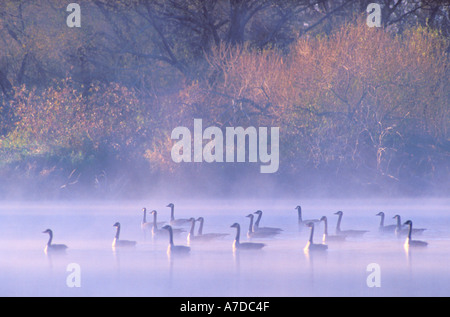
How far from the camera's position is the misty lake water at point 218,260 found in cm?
1096

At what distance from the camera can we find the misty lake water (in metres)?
11.0

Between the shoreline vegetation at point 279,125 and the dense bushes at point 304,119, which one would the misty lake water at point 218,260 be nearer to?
the shoreline vegetation at point 279,125

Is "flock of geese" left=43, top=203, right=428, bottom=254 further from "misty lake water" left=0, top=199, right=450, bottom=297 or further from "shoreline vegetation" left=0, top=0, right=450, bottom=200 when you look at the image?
"shoreline vegetation" left=0, top=0, right=450, bottom=200

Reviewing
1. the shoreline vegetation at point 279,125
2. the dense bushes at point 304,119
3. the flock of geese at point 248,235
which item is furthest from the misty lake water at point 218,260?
the dense bushes at point 304,119

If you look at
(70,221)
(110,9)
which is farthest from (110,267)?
(110,9)

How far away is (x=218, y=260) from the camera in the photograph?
543 inches

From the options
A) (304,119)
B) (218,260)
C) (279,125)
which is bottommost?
(218,260)

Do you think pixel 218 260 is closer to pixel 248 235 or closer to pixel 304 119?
pixel 248 235

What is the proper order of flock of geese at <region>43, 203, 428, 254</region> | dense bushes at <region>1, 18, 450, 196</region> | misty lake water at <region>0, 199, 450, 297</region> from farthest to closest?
dense bushes at <region>1, 18, 450, 196</region> < flock of geese at <region>43, 203, 428, 254</region> < misty lake water at <region>0, 199, 450, 297</region>

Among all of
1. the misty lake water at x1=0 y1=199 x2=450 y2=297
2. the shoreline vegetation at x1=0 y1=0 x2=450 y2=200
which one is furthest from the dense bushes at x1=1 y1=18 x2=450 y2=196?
the misty lake water at x1=0 y1=199 x2=450 y2=297

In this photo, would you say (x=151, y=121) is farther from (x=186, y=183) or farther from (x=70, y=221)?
(x=70, y=221)

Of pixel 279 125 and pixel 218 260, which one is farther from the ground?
pixel 279 125

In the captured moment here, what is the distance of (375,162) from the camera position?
26578 mm

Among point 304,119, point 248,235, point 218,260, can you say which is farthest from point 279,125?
point 218,260
